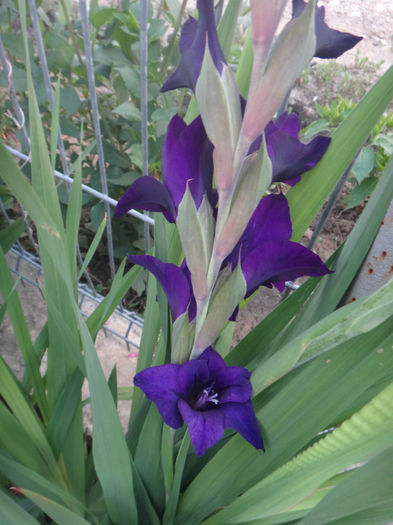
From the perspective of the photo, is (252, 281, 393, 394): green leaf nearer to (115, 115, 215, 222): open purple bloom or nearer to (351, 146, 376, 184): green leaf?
(115, 115, 215, 222): open purple bloom

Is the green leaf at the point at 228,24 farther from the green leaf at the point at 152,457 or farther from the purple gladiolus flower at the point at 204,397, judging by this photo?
the green leaf at the point at 152,457

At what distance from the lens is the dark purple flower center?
48 cm

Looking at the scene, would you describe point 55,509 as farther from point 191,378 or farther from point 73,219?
point 73,219

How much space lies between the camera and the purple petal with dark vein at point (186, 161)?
43cm

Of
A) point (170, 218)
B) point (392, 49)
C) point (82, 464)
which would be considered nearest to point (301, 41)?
point (170, 218)

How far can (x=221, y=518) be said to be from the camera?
0.62 meters

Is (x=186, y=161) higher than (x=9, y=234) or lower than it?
higher

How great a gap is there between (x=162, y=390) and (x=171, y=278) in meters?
0.11

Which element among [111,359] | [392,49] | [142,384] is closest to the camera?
[142,384]

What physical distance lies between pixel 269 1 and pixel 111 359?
1186 mm

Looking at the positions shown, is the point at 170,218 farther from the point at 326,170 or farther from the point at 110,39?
the point at 110,39

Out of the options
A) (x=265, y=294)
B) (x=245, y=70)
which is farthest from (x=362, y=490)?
(x=265, y=294)

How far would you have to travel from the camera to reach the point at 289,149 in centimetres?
45

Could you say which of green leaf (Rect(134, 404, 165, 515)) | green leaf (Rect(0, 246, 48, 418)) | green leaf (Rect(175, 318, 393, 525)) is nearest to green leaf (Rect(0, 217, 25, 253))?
green leaf (Rect(0, 246, 48, 418))
